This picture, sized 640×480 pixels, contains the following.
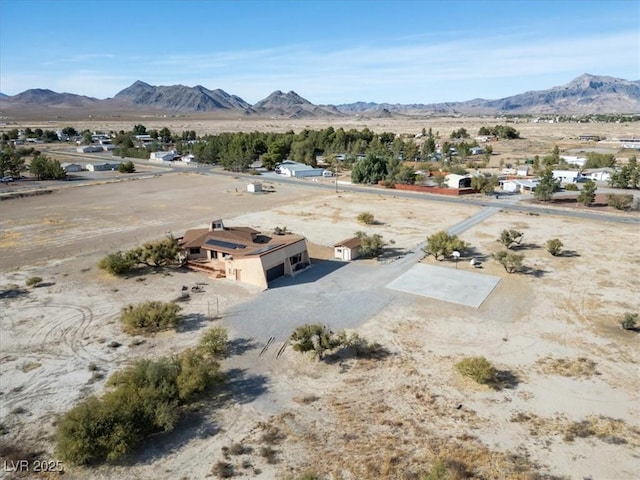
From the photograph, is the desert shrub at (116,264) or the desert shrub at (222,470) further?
the desert shrub at (116,264)

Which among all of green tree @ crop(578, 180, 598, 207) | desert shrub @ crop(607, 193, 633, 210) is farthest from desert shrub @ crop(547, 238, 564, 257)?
desert shrub @ crop(607, 193, 633, 210)

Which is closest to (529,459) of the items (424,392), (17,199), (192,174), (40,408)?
(424,392)

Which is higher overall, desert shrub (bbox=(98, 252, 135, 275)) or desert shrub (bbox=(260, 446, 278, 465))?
desert shrub (bbox=(98, 252, 135, 275))

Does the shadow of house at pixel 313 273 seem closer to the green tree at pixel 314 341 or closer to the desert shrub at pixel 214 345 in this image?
the desert shrub at pixel 214 345

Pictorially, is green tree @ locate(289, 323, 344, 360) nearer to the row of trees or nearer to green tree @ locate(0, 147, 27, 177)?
the row of trees

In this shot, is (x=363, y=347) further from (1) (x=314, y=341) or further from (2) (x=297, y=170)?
(2) (x=297, y=170)

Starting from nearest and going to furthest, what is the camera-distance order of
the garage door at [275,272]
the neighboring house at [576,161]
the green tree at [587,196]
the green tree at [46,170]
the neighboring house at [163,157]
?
1. the garage door at [275,272]
2. the green tree at [587,196]
3. the green tree at [46,170]
4. the neighboring house at [576,161]
5. the neighboring house at [163,157]

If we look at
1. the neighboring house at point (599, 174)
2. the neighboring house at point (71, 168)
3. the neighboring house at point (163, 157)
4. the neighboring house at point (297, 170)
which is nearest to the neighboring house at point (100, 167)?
the neighboring house at point (71, 168)
